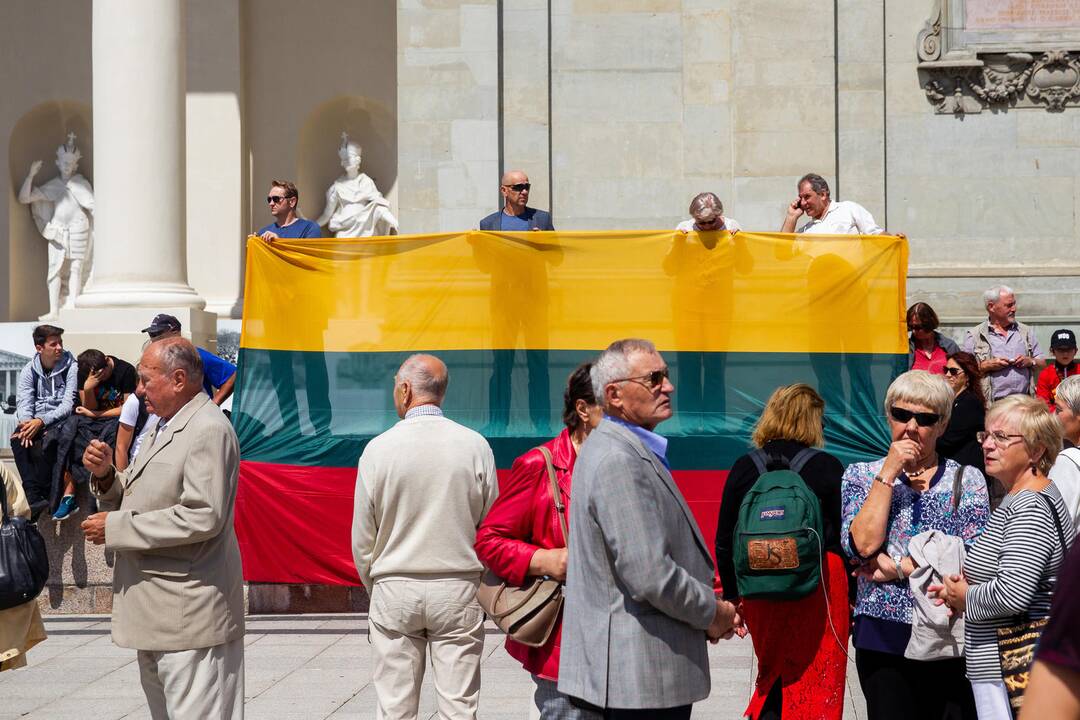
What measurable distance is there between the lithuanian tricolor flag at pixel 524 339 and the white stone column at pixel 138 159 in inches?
194

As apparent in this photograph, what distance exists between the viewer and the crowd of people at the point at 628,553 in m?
5.00

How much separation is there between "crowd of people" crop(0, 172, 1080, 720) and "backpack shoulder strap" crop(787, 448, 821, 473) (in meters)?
0.01

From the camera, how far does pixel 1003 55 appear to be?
52.0 feet

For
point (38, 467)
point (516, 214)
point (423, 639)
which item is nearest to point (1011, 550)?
point (423, 639)

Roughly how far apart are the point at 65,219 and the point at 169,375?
51.1 ft

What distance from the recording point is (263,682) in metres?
9.19

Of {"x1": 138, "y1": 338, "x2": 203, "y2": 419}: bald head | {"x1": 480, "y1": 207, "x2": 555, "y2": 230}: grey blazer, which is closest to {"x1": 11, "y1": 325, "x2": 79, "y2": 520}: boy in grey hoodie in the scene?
{"x1": 480, "y1": 207, "x2": 555, "y2": 230}: grey blazer

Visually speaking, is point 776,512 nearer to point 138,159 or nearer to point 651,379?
point 651,379

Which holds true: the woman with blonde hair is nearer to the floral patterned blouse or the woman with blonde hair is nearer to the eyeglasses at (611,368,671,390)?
the floral patterned blouse

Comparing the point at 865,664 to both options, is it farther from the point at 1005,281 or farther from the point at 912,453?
the point at 1005,281

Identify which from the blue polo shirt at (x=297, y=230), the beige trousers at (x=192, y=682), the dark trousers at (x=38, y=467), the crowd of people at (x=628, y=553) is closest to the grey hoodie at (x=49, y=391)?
the dark trousers at (x=38, y=467)

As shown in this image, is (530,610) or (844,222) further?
(844,222)

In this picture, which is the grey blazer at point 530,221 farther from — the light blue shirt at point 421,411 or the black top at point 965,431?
the light blue shirt at point 421,411

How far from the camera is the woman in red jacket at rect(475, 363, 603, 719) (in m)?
5.80
